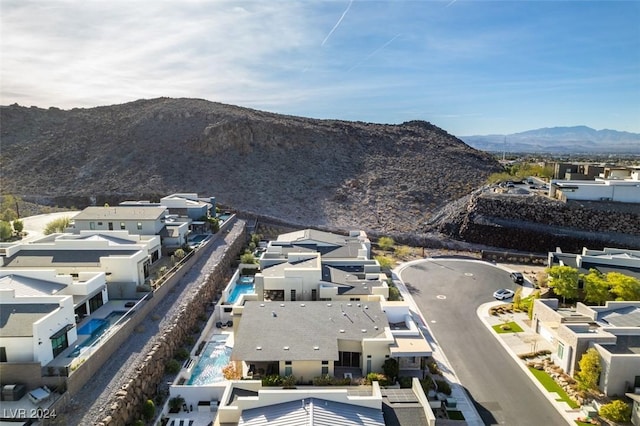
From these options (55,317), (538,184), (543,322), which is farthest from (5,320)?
(538,184)

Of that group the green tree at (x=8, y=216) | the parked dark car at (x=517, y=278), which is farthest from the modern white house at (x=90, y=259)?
the parked dark car at (x=517, y=278)

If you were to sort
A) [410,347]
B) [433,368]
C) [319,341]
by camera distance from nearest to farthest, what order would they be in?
1. [319,341]
2. [410,347]
3. [433,368]

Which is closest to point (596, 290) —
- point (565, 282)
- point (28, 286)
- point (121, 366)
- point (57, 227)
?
point (565, 282)

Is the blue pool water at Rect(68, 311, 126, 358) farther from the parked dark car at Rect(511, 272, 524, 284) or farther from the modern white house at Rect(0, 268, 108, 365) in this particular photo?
the parked dark car at Rect(511, 272, 524, 284)

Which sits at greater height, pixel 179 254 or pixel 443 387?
pixel 179 254

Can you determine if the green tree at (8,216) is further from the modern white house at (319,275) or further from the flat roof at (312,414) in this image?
the flat roof at (312,414)

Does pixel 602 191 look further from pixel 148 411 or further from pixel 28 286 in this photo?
pixel 28 286

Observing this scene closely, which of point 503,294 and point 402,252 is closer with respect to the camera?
point 503,294
